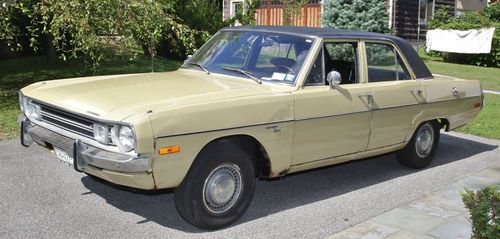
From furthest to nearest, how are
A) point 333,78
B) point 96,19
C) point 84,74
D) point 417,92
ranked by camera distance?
point 84,74 → point 96,19 → point 417,92 → point 333,78

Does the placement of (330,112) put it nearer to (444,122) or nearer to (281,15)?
(444,122)

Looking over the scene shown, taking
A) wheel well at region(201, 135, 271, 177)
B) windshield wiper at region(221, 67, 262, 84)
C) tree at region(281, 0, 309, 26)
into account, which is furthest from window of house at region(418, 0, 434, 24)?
wheel well at region(201, 135, 271, 177)

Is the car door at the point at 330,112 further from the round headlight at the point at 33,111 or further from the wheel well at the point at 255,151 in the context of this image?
the round headlight at the point at 33,111

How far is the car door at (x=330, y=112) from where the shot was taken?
197 inches

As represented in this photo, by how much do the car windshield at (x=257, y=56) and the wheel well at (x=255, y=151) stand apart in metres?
0.70

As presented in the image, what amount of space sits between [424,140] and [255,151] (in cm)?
283

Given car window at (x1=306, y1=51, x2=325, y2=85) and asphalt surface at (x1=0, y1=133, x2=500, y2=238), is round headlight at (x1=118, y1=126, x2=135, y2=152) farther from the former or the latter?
car window at (x1=306, y1=51, x2=325, y2=85)

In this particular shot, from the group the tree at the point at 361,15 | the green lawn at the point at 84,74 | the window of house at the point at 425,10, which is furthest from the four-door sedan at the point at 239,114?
the window of house at the point at 425,10

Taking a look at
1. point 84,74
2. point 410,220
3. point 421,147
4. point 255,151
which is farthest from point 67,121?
point 84,74

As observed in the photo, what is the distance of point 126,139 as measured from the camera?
400cm

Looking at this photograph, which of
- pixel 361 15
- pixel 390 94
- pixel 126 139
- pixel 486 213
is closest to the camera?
pixel 486 213

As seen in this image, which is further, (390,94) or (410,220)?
(390,94)

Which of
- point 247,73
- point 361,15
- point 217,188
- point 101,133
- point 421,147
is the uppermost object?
point 361,15

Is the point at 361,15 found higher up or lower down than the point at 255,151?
higher up
